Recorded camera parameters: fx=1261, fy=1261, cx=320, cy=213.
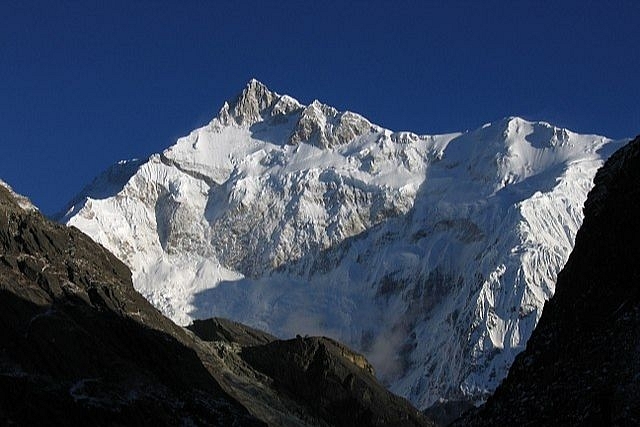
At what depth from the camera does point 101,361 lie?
124 meters

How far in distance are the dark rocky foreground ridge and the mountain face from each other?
5736cm

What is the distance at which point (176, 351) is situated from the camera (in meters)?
144

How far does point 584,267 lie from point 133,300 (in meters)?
102

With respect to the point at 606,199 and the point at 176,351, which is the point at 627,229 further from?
the point at 176,351

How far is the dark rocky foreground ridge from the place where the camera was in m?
114

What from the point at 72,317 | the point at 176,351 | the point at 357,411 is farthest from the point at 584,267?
the point at 357,411

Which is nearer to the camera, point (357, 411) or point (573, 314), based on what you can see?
point (573, 314)

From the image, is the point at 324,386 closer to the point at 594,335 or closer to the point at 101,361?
the point at 101,361

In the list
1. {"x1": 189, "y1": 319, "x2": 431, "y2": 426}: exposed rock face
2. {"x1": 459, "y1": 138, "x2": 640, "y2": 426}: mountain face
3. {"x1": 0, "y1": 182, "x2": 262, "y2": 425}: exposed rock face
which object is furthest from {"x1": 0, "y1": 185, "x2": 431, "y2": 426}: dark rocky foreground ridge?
{"x1": 459, "y1": 138, "x2": 640, "y2": 426}: mountain face

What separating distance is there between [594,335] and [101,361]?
7915 cm

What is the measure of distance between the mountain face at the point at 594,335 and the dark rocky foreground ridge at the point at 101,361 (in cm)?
5736

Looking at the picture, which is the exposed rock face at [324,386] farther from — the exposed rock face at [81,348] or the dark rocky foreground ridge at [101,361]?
the exposed rock face at [81,348]

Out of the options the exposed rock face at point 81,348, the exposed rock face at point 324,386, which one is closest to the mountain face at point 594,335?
the exposed rock face at point 81,348

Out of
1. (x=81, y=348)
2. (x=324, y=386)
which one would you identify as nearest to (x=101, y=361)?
(x=81, y=348)
